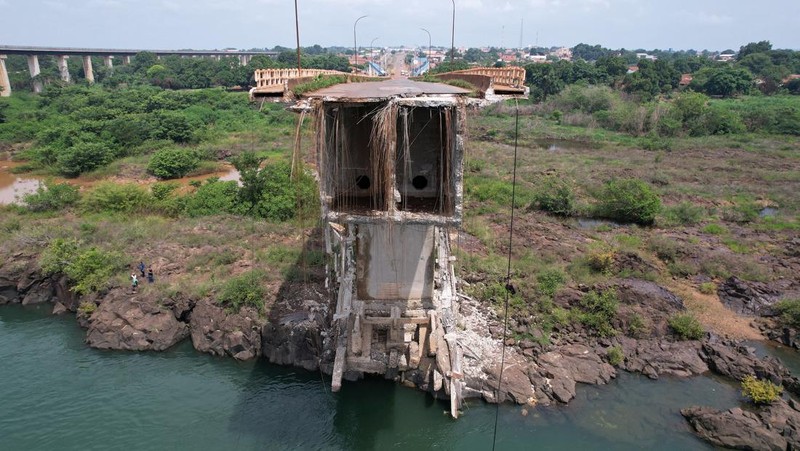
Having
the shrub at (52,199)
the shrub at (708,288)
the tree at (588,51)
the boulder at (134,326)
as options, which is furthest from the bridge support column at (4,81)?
the tree at (588,51)

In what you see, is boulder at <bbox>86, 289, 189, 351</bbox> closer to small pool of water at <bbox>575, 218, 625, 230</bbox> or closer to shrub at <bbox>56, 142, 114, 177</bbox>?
small pool of water at <bbox>575, 218, 625, 230</bbox>

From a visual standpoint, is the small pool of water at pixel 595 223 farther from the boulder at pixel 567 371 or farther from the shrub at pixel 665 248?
the boulder at pixel 567 371

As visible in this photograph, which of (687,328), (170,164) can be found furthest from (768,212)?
(170,164)

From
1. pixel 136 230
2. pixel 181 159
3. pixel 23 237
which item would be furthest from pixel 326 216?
pixel 181 159

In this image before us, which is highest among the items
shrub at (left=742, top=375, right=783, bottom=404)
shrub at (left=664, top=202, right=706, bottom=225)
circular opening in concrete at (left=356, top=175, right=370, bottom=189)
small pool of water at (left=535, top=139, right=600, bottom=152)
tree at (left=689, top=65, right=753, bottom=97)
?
tree at (left=689, top=65, right=753, bottom=97)

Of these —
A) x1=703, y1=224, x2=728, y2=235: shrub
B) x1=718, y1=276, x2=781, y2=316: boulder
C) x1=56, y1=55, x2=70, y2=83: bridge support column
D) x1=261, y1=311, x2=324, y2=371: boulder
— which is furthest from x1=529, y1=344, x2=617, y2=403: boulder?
x1=56, y1=55, x2=70, y2=83: bridge support column

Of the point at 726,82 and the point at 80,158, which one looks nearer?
the point at 80,158

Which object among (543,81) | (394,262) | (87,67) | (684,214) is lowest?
(684,214)

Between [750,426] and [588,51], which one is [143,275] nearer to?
[750,426]

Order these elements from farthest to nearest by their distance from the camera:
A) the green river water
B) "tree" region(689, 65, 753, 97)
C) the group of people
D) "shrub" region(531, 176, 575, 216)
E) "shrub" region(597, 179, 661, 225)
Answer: "tree" region(689, 65, 753, 97), "shrub" region(531, 176, 575, 216), "shrub" region(597, 179, 661, 225), the group of people, the green river water
